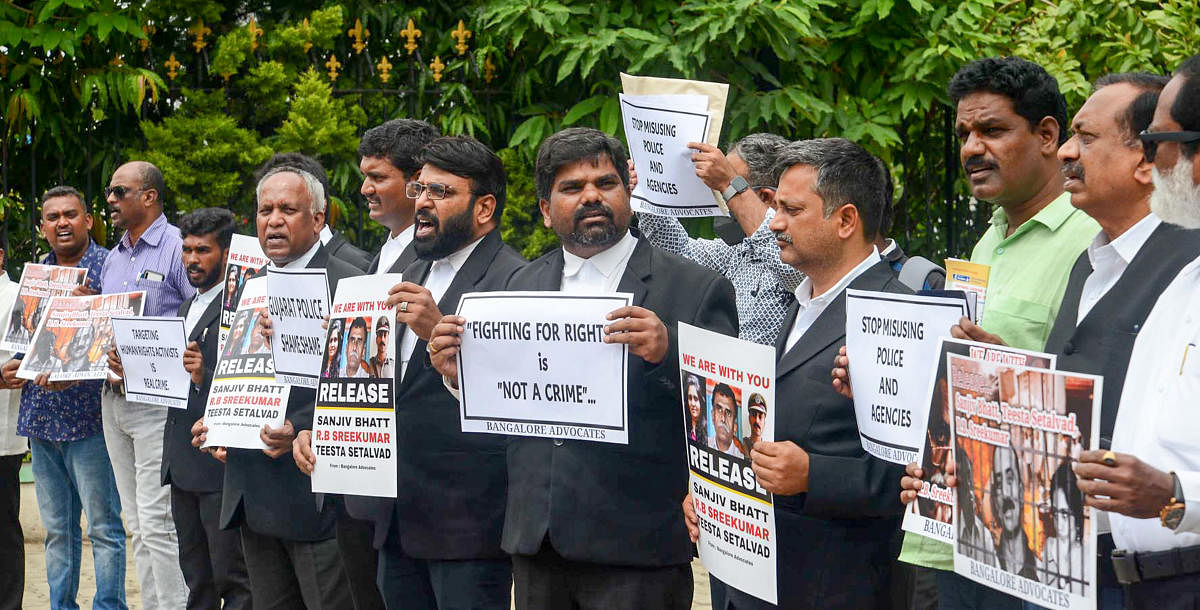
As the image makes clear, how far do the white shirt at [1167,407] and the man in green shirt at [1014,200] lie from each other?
2.62ft

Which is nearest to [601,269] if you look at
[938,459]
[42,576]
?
[938,459]

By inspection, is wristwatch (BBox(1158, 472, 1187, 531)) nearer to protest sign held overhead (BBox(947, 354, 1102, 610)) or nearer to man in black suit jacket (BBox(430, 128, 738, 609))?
protest sign held overhead (BBox(947, 354, 1102, 610))

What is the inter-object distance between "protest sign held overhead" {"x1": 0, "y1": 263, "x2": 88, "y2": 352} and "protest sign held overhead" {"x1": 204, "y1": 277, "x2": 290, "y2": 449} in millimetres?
2147

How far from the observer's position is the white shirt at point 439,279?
15.1 ft

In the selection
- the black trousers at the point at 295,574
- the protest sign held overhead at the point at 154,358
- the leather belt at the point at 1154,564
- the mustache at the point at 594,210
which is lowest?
the black trousers at the point at 295,574

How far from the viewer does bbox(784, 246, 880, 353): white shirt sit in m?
3.76

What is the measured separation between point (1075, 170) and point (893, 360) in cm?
66

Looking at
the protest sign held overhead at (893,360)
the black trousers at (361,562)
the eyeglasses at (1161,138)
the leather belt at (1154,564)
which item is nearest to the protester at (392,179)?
the black trousers at (361,562)

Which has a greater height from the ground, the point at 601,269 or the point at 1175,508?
the point at 601,269

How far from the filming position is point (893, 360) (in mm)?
3369

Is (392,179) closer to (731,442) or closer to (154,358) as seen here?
(154,358)

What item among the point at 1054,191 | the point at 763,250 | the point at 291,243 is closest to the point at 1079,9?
the point at 763,250

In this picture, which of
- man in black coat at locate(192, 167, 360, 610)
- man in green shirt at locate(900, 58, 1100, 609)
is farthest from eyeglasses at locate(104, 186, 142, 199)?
man in green shirt at locate(900, 58, 1100, 609)

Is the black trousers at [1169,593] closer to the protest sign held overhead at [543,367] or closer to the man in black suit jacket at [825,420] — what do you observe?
the man in black suit jacket at [825,420]
